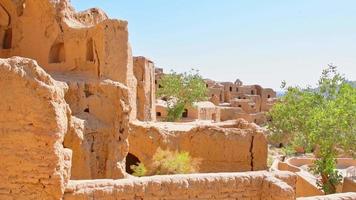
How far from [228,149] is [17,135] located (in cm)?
926

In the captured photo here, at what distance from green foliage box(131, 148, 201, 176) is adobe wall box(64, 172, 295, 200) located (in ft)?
15.7

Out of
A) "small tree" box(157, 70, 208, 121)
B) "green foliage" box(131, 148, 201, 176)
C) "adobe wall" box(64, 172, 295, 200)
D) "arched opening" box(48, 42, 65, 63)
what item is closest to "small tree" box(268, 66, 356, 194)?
"green foliage" box(131, 148, 201, 176)

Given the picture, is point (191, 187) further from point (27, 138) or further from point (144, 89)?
point (144, 89)

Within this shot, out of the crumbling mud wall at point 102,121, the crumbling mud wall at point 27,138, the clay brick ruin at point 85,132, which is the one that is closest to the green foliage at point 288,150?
the clay brick ruin at point 85,132

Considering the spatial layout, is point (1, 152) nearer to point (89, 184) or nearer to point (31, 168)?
point (31, 168)

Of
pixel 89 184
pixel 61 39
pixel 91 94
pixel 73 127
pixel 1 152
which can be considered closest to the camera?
pixel 1 152

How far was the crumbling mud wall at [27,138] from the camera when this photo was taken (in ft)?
23.2

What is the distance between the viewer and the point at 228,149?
15016mm

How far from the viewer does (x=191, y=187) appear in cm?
819

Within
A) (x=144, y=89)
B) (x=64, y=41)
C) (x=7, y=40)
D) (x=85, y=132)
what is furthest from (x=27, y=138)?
(x=144, y=89)

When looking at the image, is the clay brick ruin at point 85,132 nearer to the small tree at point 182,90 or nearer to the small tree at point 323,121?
the small tree at point 323,121

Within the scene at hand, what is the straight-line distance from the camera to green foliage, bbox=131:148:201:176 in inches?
526

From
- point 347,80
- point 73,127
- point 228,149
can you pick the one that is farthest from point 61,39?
point 347,80

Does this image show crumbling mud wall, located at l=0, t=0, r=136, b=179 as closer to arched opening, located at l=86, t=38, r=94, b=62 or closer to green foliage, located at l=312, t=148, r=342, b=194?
arched opening, located at l=86, t=38, r=94, b=62
